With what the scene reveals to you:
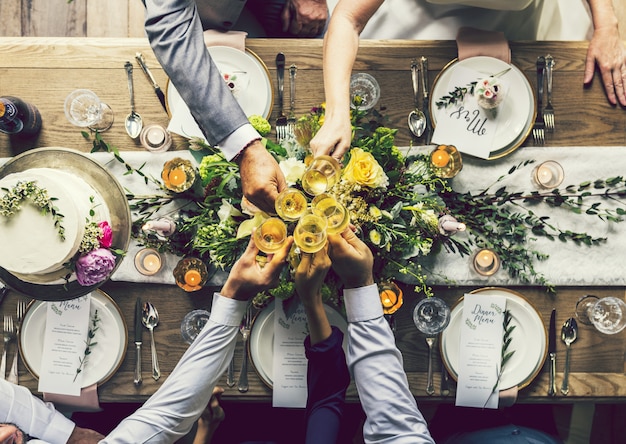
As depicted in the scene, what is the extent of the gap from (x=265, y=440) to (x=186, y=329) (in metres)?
0.54

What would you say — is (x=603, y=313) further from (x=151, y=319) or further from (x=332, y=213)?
(x=151, y=319)

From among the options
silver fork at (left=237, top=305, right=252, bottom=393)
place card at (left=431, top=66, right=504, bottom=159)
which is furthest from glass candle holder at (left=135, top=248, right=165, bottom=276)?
place card at (left=431, top=66, right=504, bottom=159)

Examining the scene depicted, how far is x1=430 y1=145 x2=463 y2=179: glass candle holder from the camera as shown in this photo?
1432 mm

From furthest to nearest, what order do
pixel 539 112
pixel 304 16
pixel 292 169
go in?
pixel 304 16 < pixel 539 112 < pixel 292 169

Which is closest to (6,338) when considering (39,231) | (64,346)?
(64,346)

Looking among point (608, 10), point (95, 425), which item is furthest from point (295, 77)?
point (95, 425)

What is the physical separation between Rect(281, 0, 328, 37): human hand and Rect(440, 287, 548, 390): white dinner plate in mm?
1132

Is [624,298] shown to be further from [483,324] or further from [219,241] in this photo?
[219,241]

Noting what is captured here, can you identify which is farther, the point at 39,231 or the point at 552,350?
the point at 552,350

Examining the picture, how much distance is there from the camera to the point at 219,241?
50.8 inches

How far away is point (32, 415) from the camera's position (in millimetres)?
1438

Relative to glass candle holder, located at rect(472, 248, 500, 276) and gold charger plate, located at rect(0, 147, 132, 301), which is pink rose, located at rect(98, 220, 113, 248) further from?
glass candle holder, located at rect(472, 248, 500, 276)

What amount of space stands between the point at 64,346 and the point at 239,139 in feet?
2.81

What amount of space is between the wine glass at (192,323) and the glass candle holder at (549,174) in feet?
3.61
